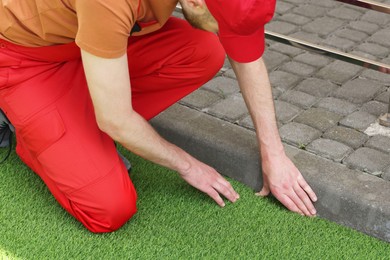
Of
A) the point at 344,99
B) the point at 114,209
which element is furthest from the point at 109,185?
the point at 344,99

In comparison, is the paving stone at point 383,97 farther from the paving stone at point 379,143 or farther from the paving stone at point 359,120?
the paving stone at point 379,143

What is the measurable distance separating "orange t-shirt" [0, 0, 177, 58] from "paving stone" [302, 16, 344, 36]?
1965mm

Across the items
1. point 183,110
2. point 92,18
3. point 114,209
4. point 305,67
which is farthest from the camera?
point 305,67

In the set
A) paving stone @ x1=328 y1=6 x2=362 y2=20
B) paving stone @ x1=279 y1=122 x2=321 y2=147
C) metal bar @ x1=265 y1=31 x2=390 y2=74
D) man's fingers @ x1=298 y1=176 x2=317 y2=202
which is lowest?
paving stone @ x1=328 y1=6 x2=362 y2=20

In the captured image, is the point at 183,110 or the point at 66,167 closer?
the point at 66,167

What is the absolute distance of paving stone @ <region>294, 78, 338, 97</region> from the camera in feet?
15.1

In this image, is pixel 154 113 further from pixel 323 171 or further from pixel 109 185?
pixel 323 171

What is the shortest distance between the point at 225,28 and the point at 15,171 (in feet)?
4.81

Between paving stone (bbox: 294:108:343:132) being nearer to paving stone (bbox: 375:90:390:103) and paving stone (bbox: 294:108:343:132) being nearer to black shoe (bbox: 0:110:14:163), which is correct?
paving stone (bbox: 375:90:390:103)

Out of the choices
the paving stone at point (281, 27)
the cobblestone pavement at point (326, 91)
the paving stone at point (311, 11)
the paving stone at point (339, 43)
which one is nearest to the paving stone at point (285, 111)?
the cobblestone pavement at point (326, 91)

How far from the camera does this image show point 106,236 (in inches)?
143

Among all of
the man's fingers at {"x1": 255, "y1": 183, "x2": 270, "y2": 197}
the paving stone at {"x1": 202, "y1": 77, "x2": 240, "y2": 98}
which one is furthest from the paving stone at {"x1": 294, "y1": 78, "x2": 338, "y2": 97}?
the man's fingers at {"x1": 255, "y1": 183, "x2": 270, "y2": 197}

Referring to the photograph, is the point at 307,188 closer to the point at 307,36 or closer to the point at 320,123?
the point at 320,123

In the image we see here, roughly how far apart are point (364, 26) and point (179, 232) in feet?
7.76
